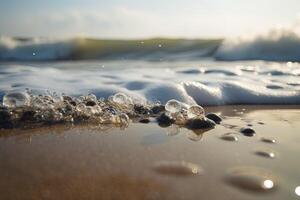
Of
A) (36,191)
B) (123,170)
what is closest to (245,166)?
(123,170)

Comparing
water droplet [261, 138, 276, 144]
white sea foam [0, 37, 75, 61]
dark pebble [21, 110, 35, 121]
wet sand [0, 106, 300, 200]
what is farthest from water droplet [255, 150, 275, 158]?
white sea foam [0, 37, 75, 61]

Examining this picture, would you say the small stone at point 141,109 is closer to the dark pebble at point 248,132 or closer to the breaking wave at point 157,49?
the dark pebble at point 248,132

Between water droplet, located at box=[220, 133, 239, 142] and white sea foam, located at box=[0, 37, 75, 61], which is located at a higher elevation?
water droplet, located at box=[220, 133, 239, 142]

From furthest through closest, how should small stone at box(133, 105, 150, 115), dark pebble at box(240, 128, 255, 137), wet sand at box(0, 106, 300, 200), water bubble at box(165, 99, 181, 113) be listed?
1. small stone at box(133, 105, 150, 115)
2. water bubble at box(165, 99, 181, 113)
3. dark pebble at box(240, 128, 255, 137)
4. wet sand at box(0, 106, 300, 200)

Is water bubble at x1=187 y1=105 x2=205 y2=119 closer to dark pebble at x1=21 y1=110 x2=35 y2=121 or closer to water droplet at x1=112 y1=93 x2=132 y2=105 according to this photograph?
water droplet at x1=112 y1=93 x2=132 y2=105

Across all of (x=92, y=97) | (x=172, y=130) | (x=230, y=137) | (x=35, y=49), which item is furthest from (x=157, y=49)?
(x=230, y=137)

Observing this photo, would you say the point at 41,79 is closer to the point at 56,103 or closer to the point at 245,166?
the point at 56,103

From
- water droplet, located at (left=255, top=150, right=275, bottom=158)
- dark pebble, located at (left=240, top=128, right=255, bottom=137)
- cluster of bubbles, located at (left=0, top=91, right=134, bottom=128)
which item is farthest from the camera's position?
cluster of bubbles, located at (left=0, top=91, right=134, bottom=128)
